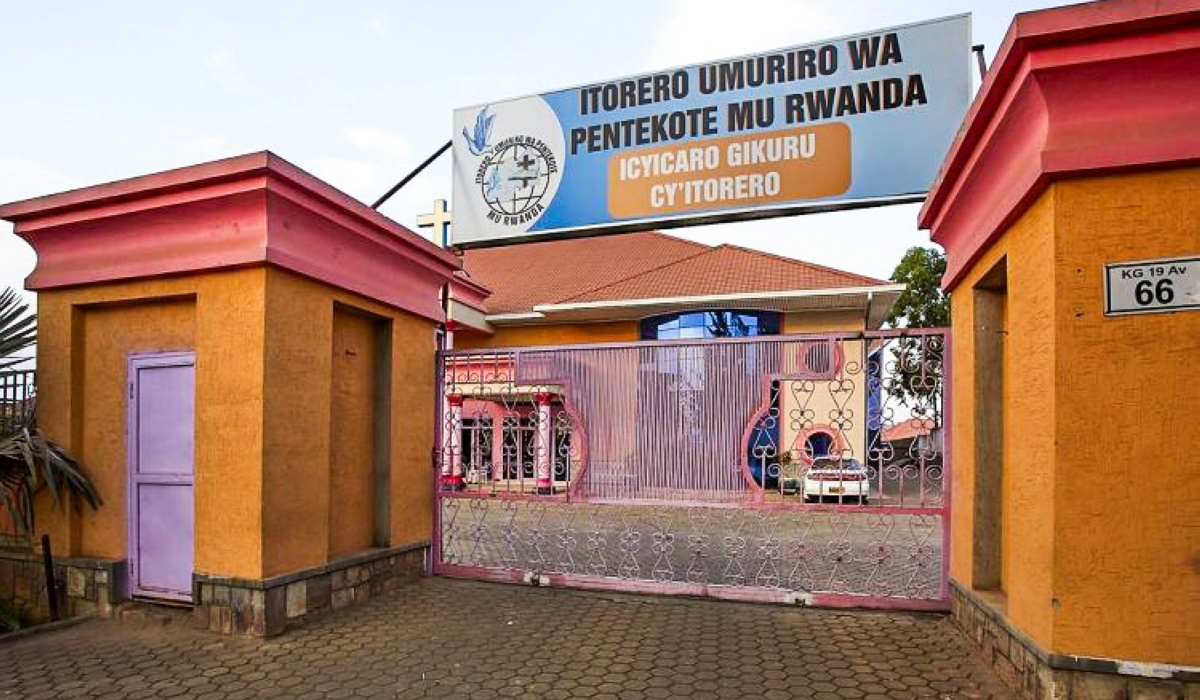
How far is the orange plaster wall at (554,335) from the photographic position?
55.4 ft

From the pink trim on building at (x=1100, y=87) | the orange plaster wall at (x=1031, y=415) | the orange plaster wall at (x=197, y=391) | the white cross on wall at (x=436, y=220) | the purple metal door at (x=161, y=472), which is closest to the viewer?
the pink trim on building at (x=1100, y=87)

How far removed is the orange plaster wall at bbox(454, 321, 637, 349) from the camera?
1688 centimetres

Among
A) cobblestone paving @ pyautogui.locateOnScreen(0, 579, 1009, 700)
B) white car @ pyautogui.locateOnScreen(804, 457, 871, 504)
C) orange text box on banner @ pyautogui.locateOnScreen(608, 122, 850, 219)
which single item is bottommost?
cobblestone paving @ pyautogui.locateOnScreen(0, 579, 1009, 700)

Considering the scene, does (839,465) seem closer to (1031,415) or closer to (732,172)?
(1031,415)

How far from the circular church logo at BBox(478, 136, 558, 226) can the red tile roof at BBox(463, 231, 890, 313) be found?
6749 mm

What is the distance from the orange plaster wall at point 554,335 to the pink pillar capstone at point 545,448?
1009cm

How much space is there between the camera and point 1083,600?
122 inches

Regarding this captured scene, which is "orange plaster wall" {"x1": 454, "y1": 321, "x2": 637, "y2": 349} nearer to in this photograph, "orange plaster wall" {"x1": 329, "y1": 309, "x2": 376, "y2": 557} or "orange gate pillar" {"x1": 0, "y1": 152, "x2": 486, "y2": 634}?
"orange plaster wall" {"x1": 329, "y1": 309, "x2": 376, "y2": 557}

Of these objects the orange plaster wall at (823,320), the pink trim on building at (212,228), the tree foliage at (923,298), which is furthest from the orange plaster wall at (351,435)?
the tree foliage at (923,298)

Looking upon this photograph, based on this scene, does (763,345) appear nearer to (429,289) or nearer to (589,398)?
(589,398)

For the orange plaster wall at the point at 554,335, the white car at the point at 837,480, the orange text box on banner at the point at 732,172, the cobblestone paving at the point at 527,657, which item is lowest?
the cobblestone paving at the point at 527,657

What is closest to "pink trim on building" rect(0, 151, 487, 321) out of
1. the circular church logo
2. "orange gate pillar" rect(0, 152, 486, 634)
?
"orange gate pillar" rect(0, 152, 486, 634)

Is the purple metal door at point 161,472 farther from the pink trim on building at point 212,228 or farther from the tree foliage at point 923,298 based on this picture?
the tree foliage at point 923,298

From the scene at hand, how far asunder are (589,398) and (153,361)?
333cm
